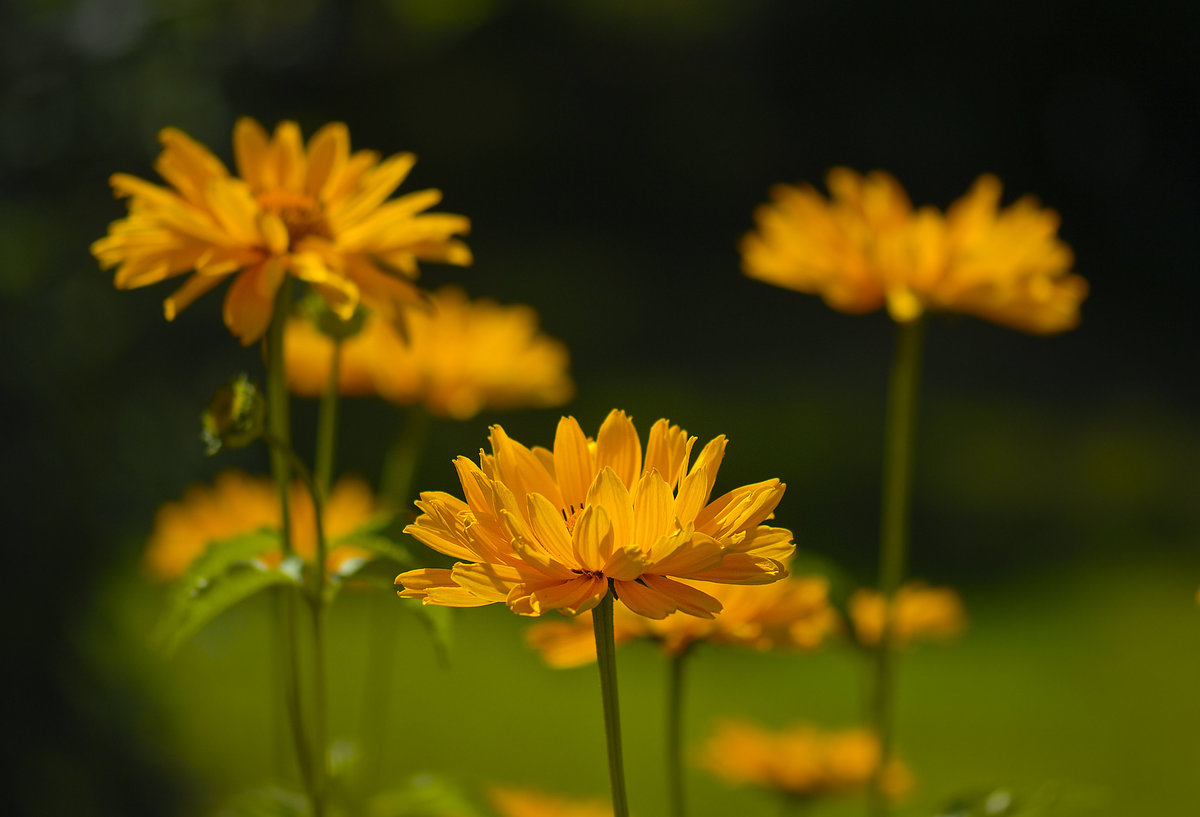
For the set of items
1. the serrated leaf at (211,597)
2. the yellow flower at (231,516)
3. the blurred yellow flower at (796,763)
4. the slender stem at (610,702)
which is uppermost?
the yellow flower at (231,516)

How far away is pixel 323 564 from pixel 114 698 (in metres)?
1.00

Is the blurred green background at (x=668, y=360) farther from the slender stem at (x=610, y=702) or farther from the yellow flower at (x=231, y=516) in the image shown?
the slender stem at (x=610, y=702)

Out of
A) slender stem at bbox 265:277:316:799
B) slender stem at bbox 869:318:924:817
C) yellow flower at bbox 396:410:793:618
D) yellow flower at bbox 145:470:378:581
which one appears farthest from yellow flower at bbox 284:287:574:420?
yellow flower at bbox 396:410:793:618

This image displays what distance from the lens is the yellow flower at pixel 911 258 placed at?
79cm

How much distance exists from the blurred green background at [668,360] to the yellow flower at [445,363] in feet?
0.63

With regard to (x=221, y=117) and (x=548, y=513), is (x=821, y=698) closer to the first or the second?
(x=221, y=117)

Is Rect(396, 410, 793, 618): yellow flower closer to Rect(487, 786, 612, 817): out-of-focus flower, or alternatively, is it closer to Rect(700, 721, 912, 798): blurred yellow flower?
Rect(487, 786, 612, 817): out-of-focus flower

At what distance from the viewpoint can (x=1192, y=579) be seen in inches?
128

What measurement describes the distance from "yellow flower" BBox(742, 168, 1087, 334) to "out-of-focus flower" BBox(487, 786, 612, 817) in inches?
16.0

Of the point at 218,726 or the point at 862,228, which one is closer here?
the point at 862,228

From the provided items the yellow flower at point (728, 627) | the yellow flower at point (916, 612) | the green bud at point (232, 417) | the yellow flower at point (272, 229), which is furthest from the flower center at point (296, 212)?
the yellow flower at point (916, 612)

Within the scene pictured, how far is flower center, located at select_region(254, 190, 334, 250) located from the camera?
70 centimetres

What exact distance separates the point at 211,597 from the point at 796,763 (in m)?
0.60

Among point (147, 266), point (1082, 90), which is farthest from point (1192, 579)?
point (147, 266)
